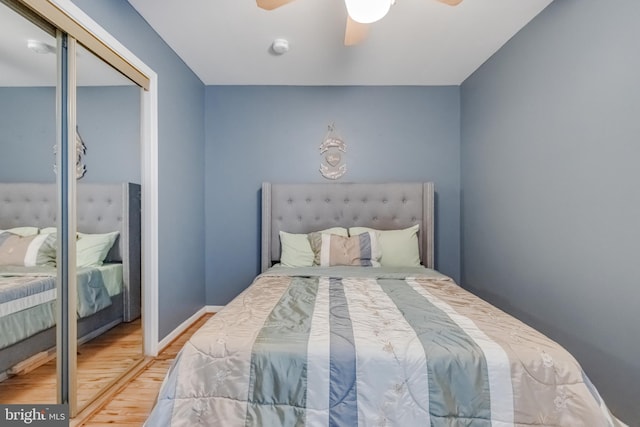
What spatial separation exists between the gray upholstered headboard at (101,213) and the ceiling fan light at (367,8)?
5.60 feet

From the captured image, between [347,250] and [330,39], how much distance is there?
5.71ft

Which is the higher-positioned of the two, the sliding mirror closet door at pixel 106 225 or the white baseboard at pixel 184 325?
the sliding mirror closet door at pixel 106 225

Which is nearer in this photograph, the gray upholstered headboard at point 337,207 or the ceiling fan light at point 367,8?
the ceiling fan light at point 367,8

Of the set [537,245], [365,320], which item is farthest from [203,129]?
[537,245]

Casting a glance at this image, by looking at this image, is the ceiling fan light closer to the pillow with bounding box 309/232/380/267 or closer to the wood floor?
the pillow with bounding box 309/232/380/267

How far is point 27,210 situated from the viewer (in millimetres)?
1539

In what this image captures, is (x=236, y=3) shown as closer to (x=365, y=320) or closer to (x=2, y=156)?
(x=2, y=156)

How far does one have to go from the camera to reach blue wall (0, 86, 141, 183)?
145cm

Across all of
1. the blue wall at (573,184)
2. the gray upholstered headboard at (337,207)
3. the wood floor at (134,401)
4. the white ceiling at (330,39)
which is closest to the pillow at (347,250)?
the gray upholstered headboard at (337,207)

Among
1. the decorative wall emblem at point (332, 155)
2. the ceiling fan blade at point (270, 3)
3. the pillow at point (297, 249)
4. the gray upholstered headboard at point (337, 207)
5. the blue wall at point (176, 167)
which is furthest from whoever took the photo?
the decorative wall emblem at point (332, 155)

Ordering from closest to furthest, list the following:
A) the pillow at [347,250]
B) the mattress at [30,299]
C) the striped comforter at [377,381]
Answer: the striped comforter at [377,381]
the mattress at [30,299]
the pillow at [347,250]

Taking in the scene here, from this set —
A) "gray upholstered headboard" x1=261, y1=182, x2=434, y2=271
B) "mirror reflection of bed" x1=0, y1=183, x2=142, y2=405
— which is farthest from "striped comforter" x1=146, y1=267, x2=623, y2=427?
"gray upholstered headboard" x1=261, y1=182, x2=434, y2=271

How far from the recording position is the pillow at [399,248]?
9.82ft

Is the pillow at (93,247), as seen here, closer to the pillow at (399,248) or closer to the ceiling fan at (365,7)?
the ceiling fan at (365,7)
